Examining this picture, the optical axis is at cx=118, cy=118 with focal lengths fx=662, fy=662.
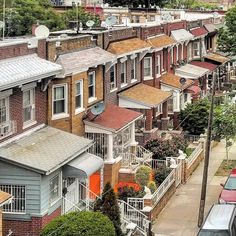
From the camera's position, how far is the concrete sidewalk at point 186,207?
25.8 m

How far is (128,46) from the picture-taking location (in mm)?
36562

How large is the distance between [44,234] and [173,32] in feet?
105

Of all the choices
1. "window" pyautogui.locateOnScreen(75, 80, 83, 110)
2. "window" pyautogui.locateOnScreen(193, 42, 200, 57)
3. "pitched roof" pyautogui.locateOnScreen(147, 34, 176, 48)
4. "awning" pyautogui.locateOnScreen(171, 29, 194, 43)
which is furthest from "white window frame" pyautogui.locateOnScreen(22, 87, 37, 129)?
"window" pyautogui.locateOnScreen(193, 42, 200, 57)

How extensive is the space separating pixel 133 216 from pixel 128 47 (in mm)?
13158

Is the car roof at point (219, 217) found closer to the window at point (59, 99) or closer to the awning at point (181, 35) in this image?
the window at point (59, 99)

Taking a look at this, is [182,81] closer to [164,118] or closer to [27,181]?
[164,118]

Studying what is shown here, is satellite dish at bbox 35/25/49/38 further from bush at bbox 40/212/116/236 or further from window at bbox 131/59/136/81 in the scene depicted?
window at bbox 131/59/136/81

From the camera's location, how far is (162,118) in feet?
140

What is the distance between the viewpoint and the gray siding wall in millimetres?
21250

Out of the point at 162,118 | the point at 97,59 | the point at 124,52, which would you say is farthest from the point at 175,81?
the point at 97,59

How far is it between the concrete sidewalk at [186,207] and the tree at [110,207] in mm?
3510

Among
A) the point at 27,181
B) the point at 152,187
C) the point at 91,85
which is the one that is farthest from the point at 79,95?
the point at 27,181

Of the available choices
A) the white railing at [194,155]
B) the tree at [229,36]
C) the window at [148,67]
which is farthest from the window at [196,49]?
the white railing at [194,155]

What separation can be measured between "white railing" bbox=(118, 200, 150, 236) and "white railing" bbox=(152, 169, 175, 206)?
136 cm
